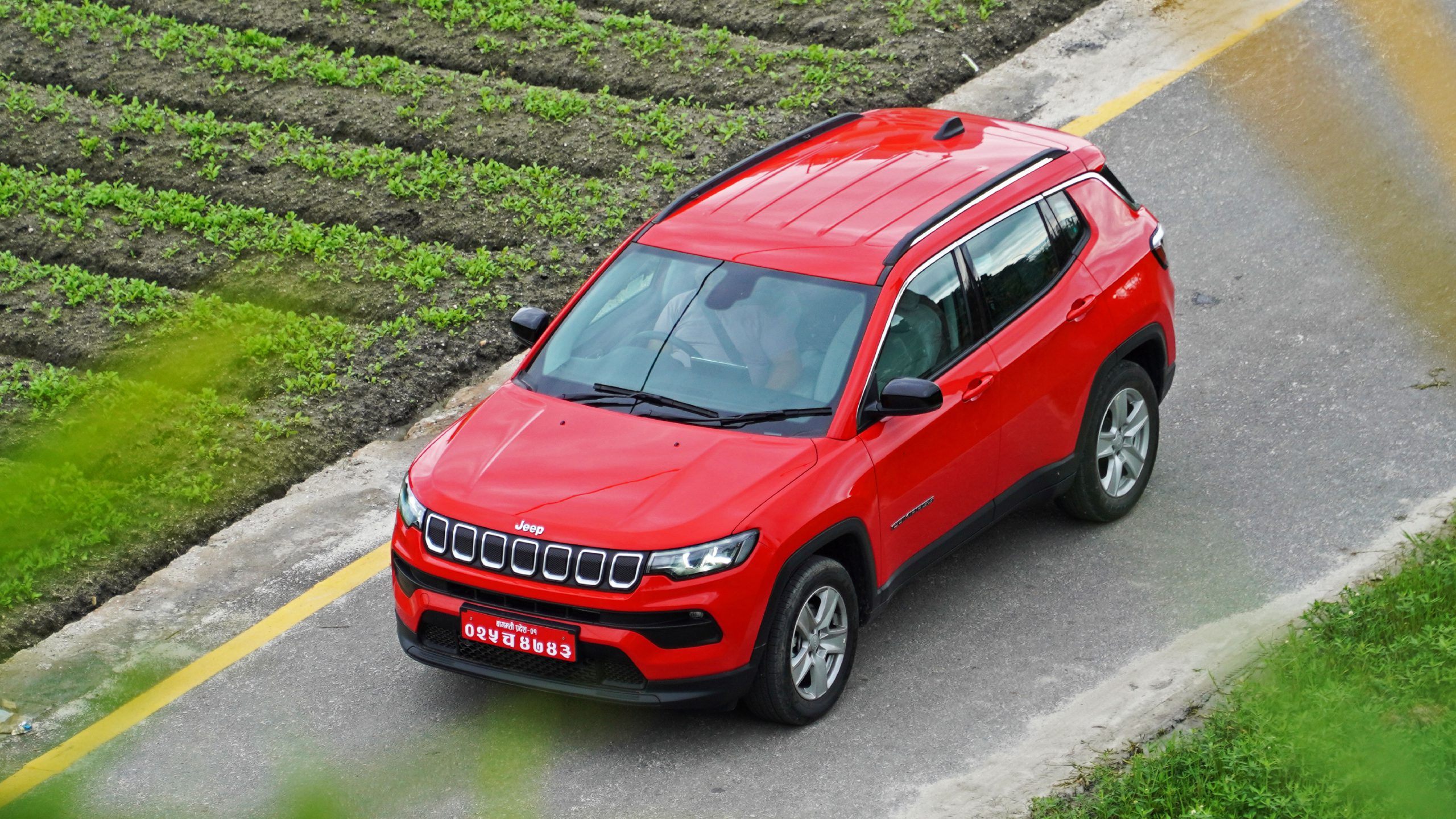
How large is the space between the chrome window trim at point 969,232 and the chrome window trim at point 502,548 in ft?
4.47

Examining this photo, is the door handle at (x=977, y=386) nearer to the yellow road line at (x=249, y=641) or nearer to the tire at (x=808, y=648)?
the tire at (x=808, y=648)

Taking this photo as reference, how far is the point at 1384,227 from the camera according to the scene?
9.34 m

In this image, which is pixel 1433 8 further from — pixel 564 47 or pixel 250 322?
pixel 250 322

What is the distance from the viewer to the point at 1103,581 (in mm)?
6746

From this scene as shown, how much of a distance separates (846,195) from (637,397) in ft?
4.27

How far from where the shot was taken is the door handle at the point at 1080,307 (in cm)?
664

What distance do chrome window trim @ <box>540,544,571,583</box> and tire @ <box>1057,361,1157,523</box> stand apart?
248 cm

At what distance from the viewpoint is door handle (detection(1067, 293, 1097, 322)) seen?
6.64 metres

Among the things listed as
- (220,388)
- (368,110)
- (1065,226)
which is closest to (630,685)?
(1065,226)

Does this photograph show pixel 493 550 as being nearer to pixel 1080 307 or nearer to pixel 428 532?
pixel 428 532

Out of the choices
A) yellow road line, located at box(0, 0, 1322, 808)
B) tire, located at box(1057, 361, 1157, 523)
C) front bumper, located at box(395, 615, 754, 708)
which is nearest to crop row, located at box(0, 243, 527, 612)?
yellow road line, located at box(0, 0, 1322, 808)

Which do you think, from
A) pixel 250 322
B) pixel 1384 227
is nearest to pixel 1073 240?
pixel 1384 227

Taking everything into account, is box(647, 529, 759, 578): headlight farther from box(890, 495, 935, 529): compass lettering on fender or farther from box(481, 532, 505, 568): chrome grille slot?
box(890, 495, 935, 529): compass lettering on fender

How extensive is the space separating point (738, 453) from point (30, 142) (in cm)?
752
